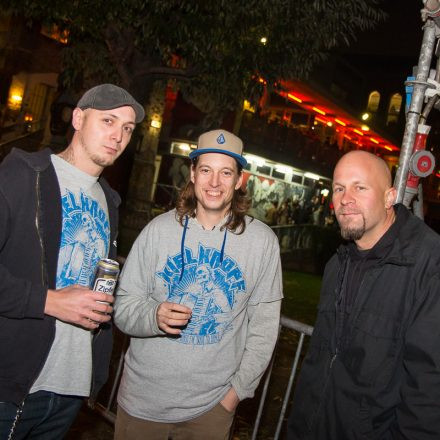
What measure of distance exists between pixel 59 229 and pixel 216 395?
1.43m

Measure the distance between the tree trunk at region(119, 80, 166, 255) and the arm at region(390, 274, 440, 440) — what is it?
15.0 meters

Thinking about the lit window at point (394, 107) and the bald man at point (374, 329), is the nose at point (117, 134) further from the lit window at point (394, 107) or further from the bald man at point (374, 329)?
the lit window at point (394, 107)

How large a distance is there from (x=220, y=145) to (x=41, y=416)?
2036 millimetres

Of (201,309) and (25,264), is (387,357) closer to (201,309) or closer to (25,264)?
(201,309)

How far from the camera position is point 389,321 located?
2482 millimetres

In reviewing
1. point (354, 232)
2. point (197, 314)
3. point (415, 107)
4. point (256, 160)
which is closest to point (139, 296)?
point (197, 314)

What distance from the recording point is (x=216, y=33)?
8.48 metres

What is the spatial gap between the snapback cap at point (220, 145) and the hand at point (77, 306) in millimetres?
1247

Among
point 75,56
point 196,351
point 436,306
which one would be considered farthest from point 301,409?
point 75,56

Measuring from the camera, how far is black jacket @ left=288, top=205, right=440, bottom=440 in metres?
2.28

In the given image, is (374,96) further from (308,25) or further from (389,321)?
(389,321)

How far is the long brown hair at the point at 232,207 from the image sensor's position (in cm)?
306

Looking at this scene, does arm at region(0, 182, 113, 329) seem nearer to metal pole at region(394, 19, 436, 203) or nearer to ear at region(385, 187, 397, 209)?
ear at region(385, 187, 397, 209)

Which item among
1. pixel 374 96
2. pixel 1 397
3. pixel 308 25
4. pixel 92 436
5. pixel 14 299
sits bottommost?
pixel 92 436
